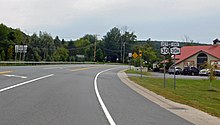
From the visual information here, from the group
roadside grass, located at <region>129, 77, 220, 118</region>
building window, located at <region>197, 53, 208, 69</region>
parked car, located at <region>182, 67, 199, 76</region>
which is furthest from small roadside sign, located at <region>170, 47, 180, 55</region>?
building window, located at <region>197, 53, 208, 69</region>

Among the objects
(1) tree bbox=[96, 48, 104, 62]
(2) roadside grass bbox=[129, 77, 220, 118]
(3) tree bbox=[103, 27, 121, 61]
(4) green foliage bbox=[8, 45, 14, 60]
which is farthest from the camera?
(3) tree bbox=[103, 27, 121, 61]

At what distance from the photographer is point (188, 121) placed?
11.9 metres

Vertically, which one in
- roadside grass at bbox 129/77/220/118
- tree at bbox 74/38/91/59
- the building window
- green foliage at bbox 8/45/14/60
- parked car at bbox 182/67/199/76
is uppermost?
tree at bbox 74/38/91/59

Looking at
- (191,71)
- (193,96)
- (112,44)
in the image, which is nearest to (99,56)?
(112,44)

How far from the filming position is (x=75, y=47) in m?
179

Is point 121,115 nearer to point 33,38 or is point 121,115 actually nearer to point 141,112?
point 141,112

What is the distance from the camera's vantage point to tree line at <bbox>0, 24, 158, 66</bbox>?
11300cm

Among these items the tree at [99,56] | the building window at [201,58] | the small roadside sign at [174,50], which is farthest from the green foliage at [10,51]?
the small roadside sign at [174,50]

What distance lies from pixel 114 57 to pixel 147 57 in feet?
192

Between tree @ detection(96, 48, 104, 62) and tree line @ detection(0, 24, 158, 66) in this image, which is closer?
tree line @ detection(0, 24, 158, 66)

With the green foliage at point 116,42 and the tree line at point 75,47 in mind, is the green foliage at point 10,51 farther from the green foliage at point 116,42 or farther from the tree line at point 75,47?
the green foliage at point 116,42

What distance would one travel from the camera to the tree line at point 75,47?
113 meters

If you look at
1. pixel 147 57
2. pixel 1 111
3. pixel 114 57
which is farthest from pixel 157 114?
pixel 114 57

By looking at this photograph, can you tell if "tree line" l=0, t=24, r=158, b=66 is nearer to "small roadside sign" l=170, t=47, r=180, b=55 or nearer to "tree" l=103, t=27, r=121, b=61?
"tree" l=103, t=27, r=121, b=61
